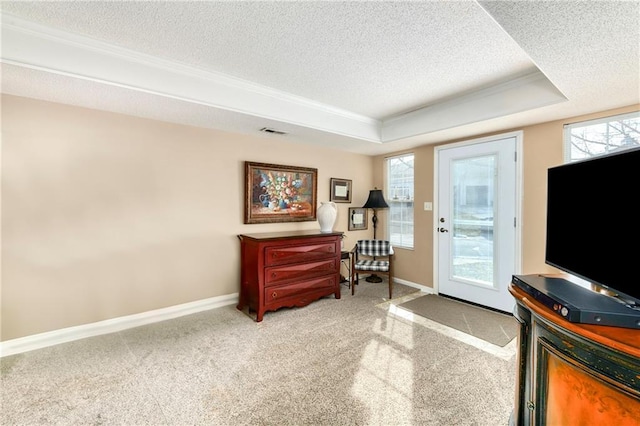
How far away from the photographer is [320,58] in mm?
2223

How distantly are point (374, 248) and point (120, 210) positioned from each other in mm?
3199

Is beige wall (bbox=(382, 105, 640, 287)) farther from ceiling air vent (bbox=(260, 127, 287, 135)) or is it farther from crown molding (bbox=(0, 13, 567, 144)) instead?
ceiling air vent (bbox=(260, 127, 287, 135))

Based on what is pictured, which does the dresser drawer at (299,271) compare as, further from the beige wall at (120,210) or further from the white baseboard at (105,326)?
the white baseboard at (105,326)

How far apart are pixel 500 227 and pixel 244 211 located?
120 inches

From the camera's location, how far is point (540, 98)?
244cm

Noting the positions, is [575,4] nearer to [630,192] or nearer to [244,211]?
[630,192]

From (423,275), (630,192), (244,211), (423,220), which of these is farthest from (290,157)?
(630,192)

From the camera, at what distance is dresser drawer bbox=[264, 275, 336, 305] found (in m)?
3.08

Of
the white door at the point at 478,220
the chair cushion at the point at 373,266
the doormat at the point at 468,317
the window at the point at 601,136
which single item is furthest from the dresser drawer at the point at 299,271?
the window at the point at 601,136

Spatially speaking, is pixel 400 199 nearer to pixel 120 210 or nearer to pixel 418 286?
pixel 418 286

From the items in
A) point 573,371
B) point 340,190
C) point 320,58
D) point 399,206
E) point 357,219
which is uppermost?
point 320,58

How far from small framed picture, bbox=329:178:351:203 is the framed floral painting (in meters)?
0.36

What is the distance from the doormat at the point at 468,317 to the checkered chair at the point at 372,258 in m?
0.48

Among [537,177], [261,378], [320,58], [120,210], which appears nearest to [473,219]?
[537,177]
